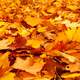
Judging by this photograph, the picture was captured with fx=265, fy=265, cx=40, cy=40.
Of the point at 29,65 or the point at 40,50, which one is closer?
the point at 29,65

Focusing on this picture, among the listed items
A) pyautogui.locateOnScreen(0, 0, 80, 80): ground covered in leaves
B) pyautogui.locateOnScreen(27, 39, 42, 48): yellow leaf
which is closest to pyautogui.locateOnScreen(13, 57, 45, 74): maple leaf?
pyautogui.locateOnScreen(0, 0, 80, 80): ground covered in leaves

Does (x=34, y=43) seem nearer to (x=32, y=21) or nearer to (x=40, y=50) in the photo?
(x=40, y=50)

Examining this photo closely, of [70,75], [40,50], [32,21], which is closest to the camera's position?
[70,75]

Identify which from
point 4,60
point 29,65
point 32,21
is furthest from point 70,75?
point 32,21

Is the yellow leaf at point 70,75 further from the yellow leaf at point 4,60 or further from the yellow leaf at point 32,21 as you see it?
the yellow leaf at point 32,21

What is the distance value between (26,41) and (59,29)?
320 mm

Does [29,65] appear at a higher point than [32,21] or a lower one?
higher

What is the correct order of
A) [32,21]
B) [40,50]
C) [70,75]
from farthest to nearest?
[32,21], [40,50], [70,75]

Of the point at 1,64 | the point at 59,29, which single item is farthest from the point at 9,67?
the point at 59,29

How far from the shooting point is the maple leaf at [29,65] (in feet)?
3.42

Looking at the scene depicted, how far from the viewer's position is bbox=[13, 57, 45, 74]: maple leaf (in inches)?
41.0

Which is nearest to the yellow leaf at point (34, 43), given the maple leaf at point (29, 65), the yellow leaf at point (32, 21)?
the maple leaf at point (29, 65)

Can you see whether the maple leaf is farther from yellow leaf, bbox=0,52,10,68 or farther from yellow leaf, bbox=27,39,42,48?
yellow leaf, bbox=27,39,42,48

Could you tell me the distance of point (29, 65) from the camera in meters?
1.07
